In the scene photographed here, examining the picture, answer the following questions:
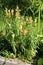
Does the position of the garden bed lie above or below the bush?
below

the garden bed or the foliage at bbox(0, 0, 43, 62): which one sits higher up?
the foliage at bbox(0, 0, 43, 62)

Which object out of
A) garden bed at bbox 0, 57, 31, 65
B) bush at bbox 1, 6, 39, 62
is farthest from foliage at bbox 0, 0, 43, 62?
garden bed at bbox 0, 57, 31, 65

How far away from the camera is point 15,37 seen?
489 cm

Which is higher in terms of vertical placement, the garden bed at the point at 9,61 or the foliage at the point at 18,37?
the foliage at the point at 18,37

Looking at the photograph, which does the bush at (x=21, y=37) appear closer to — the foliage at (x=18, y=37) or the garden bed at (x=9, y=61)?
the foliage at (x=18, y=37)

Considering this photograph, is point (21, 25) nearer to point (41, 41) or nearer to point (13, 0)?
point (41, 41)

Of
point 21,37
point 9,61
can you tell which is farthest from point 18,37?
point 9,61

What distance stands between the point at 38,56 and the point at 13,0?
1.65 m

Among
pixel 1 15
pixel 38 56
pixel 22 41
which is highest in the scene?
pixel 1 15

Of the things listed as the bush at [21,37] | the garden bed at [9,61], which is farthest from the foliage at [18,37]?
the garden bed at [9,61]

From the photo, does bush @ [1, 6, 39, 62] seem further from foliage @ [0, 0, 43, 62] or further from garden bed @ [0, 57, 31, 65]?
garden bed @ [0, 57, 31, 65]

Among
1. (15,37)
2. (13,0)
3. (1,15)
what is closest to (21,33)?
(15,37)

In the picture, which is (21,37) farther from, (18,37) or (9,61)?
(9,61)

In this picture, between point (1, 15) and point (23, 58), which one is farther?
point (1, 15)
